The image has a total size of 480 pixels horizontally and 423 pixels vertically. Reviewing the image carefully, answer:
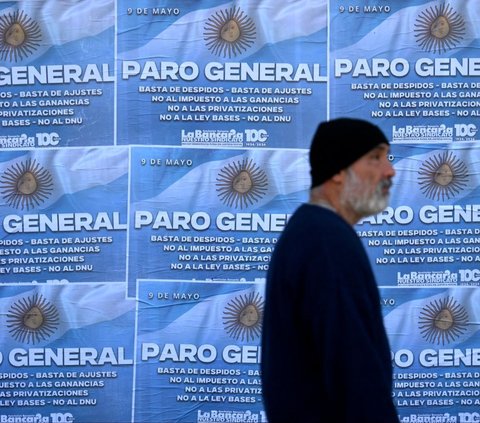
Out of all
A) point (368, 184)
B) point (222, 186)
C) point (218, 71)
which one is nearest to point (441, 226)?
point (222, 186)

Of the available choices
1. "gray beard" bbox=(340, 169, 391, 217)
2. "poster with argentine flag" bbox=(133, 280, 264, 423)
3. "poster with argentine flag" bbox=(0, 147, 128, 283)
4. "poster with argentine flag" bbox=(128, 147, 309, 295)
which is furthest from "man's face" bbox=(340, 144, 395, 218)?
"poster with argentine flag" bbox=(0, 147, 128, 283)

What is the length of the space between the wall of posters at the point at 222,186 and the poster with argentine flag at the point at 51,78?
0.5 inches

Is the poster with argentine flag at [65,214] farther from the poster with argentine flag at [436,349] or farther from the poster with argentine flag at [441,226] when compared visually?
the poster with argentine flag at [436,349]

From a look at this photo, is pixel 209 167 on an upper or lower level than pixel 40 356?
upper

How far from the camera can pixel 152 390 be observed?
171 inches

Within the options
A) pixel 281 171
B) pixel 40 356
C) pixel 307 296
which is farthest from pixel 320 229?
pixel 40 356

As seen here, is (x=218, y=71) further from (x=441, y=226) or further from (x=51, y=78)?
(x=441, y=226)

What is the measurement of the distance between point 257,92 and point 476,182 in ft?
3.55

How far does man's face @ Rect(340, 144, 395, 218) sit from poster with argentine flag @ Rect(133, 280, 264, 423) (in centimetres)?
161

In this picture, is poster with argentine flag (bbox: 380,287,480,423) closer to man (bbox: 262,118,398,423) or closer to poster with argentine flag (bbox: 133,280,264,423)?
poster with argentine flag (bbox: 133,280,264,423)

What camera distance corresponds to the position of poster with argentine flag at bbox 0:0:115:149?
14.4ft

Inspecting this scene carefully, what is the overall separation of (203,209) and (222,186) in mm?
137

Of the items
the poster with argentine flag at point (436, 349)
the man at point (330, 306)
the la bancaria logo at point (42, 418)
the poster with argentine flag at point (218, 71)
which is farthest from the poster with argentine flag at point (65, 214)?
the man at point (330, 306)

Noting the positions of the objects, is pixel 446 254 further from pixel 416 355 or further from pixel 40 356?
pixel 40 356
